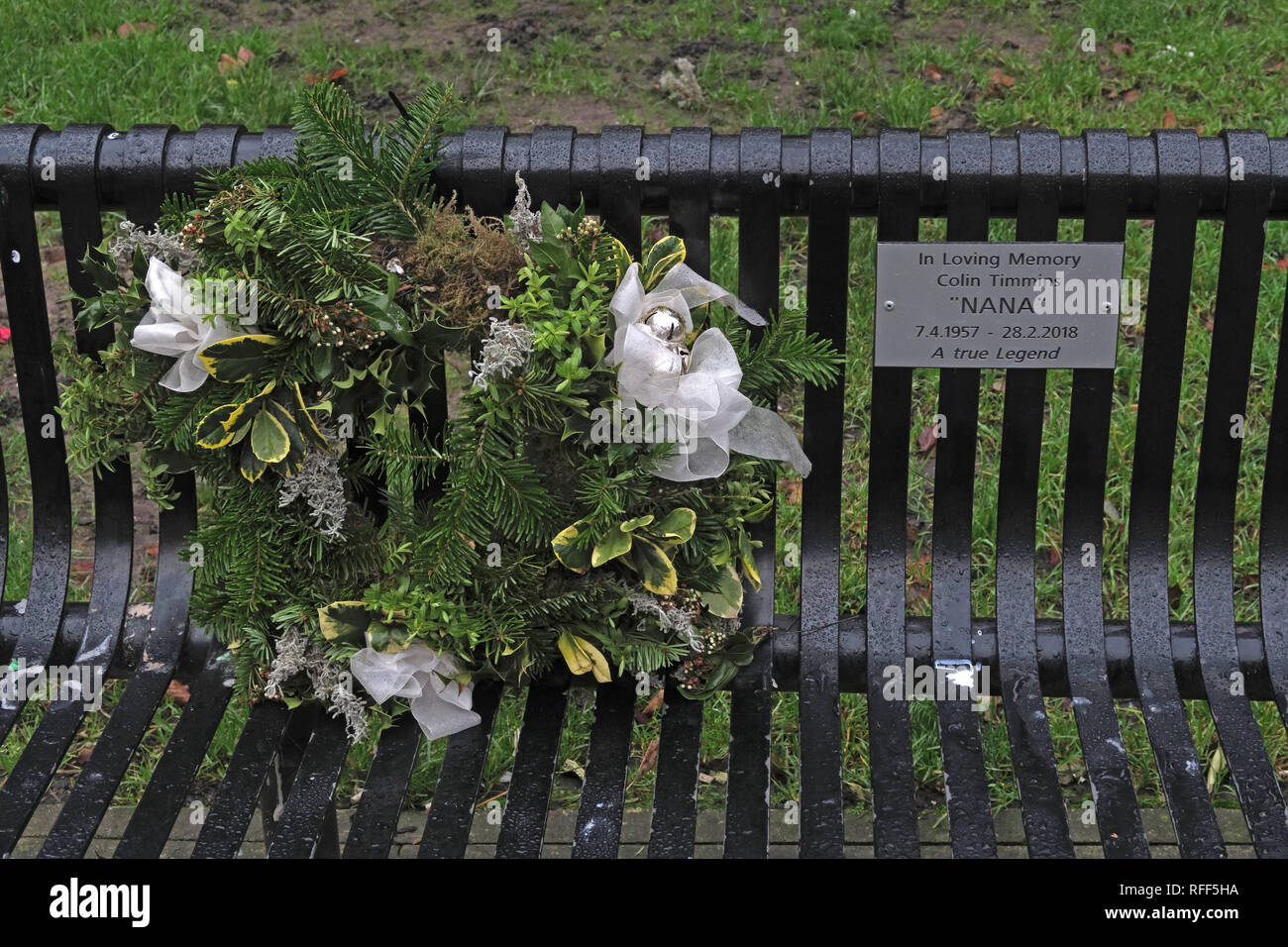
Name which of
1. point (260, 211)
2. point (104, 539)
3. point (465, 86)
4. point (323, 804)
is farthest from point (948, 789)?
point (465, 86)

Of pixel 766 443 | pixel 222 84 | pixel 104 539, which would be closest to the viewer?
pixel 766 443

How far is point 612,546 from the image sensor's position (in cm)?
218

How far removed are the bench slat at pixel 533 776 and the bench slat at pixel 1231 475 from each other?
107cm

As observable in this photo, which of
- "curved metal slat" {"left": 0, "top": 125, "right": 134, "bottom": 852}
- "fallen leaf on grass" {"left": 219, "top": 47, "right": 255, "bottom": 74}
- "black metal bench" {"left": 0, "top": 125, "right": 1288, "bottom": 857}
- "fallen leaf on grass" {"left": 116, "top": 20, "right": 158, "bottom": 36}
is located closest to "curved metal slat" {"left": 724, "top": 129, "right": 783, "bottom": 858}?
"black metal bench" {"left": 0, "top": 125, "right": 1288, "bottom": 857}

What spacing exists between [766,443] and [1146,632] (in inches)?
30.7

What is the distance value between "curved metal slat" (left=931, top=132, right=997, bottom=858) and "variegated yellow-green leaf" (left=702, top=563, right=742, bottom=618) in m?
0.38

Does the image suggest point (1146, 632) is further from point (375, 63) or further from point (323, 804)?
point (375, 63)

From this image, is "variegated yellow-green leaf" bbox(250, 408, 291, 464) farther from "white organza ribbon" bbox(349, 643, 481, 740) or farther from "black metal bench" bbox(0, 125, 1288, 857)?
"black metal bench" bbox(0, 125, 1288, 857)

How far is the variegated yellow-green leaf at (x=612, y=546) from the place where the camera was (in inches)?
85.3

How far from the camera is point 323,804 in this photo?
7.14ft

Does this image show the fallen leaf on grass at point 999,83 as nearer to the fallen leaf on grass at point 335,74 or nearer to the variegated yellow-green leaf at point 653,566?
the fallen leaf on grass at point 335,74

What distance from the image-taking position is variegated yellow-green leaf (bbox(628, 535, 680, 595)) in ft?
7.20

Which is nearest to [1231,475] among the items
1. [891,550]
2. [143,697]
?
[891,550]

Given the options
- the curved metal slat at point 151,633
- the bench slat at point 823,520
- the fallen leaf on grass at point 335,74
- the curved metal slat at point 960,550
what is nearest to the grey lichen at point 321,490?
the curved metal slat at point 151,633
